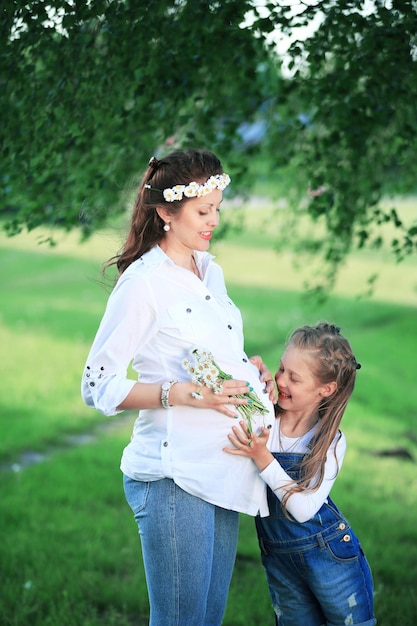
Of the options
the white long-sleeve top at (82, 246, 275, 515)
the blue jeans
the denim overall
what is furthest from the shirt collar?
the denim overall

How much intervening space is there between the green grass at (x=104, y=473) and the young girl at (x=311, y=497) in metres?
0.91

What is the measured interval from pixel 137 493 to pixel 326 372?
84 centimetres

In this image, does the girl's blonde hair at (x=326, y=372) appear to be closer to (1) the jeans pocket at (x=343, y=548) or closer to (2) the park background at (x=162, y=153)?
(1) the jeans pocket at (x=343, y=548)

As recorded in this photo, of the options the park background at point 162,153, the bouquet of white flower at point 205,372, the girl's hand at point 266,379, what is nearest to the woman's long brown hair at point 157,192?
the park background at point 162,153

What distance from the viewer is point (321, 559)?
119 inches

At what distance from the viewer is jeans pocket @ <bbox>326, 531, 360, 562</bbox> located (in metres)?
3.02

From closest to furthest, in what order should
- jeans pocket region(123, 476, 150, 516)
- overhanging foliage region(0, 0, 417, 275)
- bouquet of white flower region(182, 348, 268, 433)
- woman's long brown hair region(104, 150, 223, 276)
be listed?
bouquet of white flower region(182, 348, 268, 433) < jeans pocket region(123, 476, 150, 516) < woman's long brown hair region(104, 150, 223, 276) < overhanging foliage region(0, 0, 417, 275)

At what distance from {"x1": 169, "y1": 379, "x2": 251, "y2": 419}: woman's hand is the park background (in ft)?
2.15

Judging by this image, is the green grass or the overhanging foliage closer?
the overhanging foliage

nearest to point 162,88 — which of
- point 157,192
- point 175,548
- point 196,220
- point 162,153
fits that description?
point 162,153

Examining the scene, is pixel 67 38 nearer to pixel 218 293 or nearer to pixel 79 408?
pixel 218 293

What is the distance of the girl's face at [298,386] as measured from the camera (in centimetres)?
310

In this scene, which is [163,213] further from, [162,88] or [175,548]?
[162,88]

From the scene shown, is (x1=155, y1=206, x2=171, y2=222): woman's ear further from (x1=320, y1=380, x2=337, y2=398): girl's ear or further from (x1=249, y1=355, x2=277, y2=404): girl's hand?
(x1=320, y1=380, x2=337, y2=398): girl's ear
